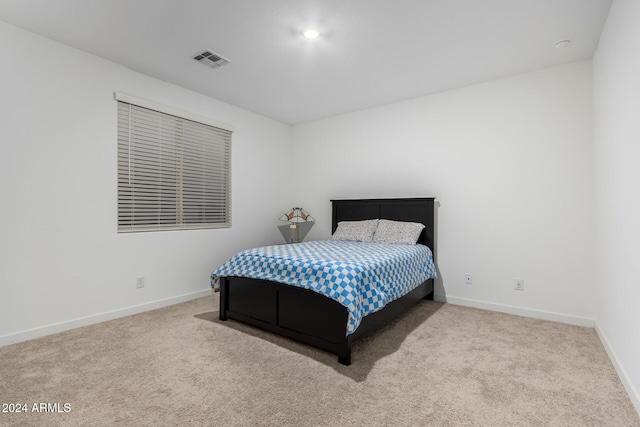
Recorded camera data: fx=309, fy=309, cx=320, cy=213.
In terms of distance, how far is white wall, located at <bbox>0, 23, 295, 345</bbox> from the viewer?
243 centimetres

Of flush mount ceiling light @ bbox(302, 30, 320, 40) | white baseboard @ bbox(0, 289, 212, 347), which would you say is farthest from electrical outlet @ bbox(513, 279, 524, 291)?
white baseboard @ bbox(0, 289, 212, 347)

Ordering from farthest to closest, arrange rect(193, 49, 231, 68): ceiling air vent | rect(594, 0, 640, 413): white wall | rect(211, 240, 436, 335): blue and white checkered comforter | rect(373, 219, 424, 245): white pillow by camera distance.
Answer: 1. rect(373, 219, 424, 245): white pillow
2. rect(193, 49, 231, 68): ceiling air vent
3. rect(211, 240, 436, 335): blue and white checkered comforter
4. rect(594, 0, 640, 413): white wall

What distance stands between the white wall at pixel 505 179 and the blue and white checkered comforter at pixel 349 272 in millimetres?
777

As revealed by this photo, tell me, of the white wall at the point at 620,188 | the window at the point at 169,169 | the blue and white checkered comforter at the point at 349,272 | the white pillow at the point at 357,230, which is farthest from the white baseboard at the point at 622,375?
the window at the point at 169,169

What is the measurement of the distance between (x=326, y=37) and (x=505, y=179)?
2324mm

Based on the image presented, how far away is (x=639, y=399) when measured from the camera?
1581mm

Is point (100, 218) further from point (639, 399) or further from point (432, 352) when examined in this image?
point (639, 399)

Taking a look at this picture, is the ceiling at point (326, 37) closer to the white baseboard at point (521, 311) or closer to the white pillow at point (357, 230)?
the white pillow at point (357, 230)

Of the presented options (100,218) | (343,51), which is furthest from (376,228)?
(100,218)

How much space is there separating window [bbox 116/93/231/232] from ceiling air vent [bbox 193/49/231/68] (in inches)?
32.2

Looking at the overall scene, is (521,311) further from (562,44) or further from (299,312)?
(562,44)

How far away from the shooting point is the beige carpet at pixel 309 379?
157cm

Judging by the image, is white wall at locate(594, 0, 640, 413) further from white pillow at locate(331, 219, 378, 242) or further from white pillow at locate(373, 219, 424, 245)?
white pillow at locate(331, 219, 378, 242)

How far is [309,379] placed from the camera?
1.92 m
